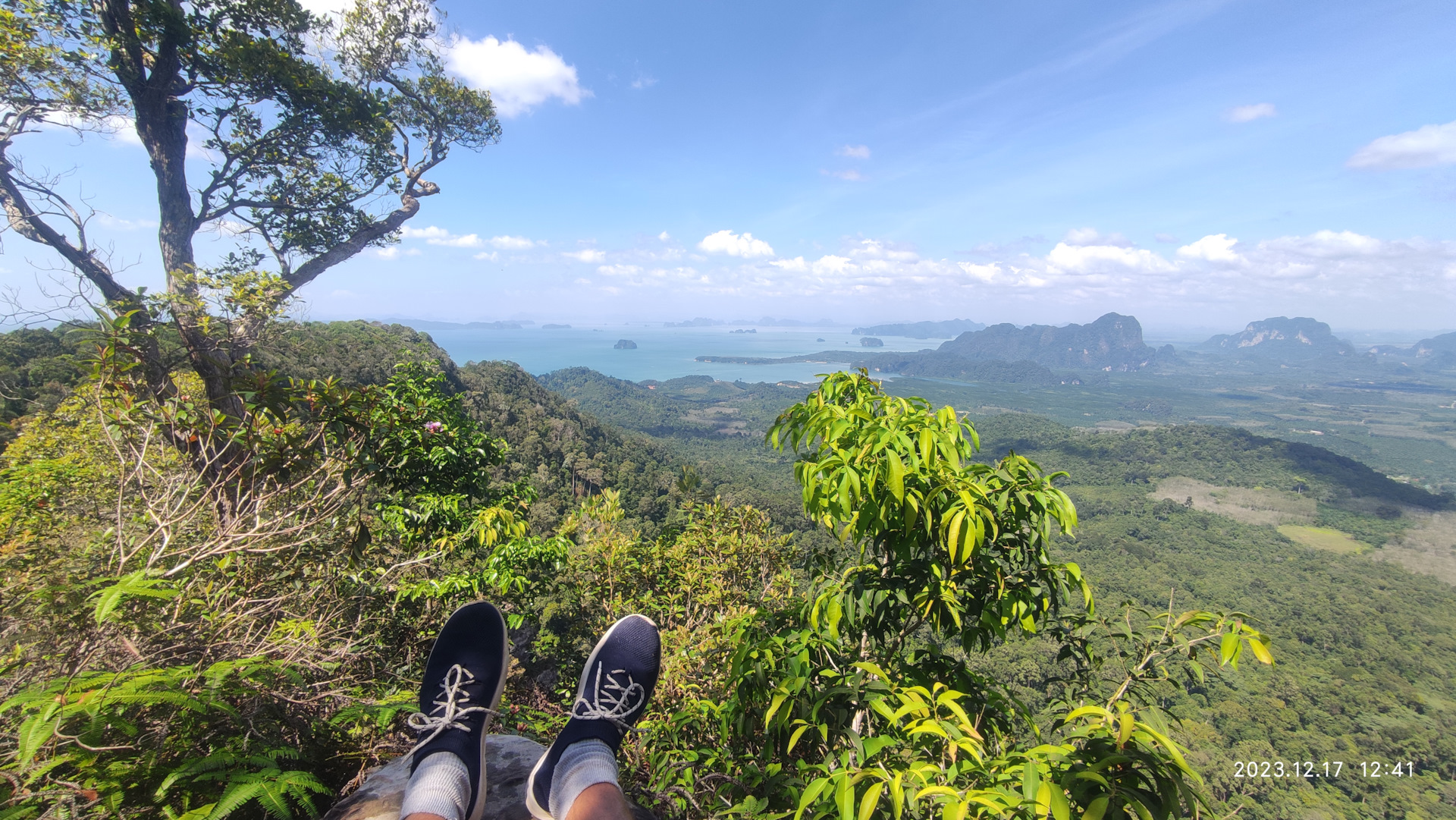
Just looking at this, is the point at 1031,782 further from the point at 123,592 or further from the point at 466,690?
the point at 123,592

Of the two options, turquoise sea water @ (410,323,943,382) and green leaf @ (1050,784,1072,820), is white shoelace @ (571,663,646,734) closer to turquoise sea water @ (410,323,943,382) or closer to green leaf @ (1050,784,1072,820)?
green leaf @ (1050,784,1072,820)

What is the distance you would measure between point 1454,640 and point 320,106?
6532 centimetres

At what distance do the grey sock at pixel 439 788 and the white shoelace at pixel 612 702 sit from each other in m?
0.44

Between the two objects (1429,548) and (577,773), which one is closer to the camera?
(577,773)

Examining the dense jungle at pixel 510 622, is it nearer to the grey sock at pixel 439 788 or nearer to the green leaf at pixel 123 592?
the green leaf at pixel 123 592

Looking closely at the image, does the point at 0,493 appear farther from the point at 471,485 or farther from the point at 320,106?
the point at 320,106

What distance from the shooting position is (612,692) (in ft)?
7.16

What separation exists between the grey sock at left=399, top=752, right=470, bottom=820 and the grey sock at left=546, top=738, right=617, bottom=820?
0.94 ft

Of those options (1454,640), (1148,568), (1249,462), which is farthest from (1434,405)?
(1148,568)

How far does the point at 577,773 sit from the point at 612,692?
402mm

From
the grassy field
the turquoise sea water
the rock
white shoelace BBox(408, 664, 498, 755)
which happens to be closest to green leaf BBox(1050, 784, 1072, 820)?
the rock

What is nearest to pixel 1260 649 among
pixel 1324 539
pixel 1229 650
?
pixel 1229 650

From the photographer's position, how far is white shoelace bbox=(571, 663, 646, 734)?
6.79 ft

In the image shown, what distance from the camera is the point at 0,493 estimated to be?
304 centimetres
